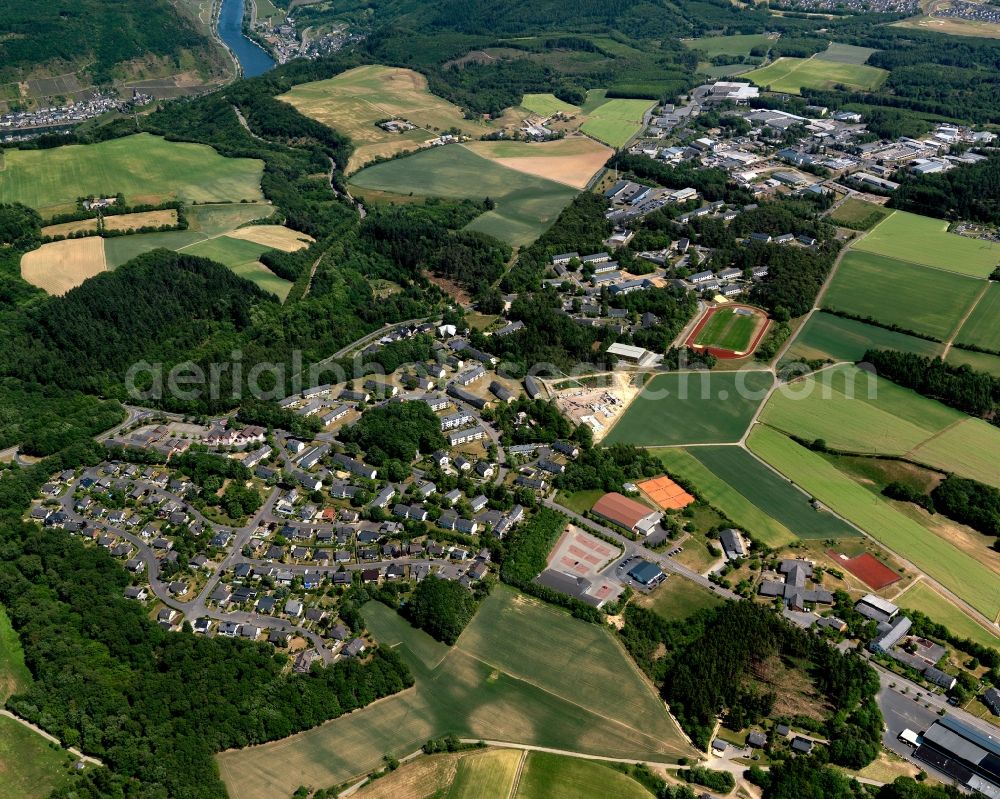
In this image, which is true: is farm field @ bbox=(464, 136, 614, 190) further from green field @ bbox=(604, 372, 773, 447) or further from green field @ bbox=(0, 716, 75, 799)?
green field @ bbox=(0, 716, 75, 799)

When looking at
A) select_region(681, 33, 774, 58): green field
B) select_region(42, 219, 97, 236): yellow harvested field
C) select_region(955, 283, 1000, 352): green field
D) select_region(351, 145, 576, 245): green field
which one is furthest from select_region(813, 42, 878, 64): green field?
select_region(42, 219, 97, 236): yellow harvested field

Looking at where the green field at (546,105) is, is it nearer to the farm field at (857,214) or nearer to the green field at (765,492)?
the farm field at (857,214)

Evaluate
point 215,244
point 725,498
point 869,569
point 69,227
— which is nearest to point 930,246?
point 725,498

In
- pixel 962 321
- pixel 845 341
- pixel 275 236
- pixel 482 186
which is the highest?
pixel 482 186

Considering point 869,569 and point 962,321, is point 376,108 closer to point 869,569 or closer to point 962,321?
point 962,321

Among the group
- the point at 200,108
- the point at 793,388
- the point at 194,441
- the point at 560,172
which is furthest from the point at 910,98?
the point at 194,441

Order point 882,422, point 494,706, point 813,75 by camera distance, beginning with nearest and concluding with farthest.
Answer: point 494,706, point 882,422, point 813,75
